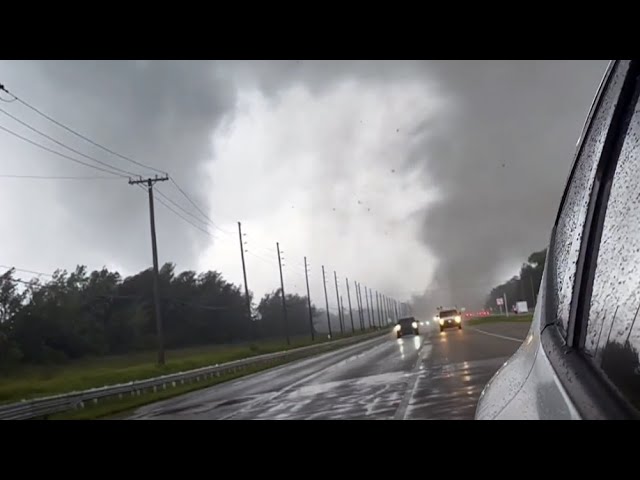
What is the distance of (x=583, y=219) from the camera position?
3328mm

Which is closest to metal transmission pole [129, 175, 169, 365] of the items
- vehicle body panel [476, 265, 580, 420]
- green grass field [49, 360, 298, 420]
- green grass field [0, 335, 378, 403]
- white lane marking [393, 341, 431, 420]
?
green grass field [0, 335, 378, 403]

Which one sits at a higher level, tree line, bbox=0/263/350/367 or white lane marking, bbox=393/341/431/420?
tree line, bbox=0/263/350/367

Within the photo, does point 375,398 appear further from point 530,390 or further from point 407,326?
point 407,326

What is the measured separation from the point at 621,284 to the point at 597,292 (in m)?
0.40

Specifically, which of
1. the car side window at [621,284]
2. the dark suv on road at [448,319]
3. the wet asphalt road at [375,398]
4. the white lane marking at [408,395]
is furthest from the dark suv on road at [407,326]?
the car side window at [621,284]

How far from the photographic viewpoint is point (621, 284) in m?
2.49

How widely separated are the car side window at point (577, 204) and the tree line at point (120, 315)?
42.5 metres

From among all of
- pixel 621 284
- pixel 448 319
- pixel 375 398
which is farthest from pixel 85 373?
pixel 621 284

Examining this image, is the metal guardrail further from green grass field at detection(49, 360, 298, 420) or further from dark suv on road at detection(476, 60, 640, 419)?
dark suv on road at detection(476, 60, 640, 419)

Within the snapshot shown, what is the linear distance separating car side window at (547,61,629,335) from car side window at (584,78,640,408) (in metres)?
0.30

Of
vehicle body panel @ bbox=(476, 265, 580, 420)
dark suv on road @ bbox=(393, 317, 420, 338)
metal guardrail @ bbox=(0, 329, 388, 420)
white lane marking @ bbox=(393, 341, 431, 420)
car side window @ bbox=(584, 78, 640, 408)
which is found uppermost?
dark suv on road @ bbox=(393, 317, 420, 338)

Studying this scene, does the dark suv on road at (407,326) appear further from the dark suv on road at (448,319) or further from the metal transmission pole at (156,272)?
the metal transmission pole at (156,272)

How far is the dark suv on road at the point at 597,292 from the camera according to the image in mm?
2422

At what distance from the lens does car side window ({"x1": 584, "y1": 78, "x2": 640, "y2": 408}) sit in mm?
2330
